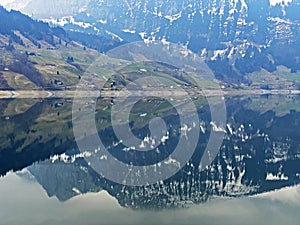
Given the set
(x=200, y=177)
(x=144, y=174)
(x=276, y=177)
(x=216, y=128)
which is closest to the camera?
(x=200, y=177)

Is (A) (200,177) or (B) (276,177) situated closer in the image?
(A) (200,177)

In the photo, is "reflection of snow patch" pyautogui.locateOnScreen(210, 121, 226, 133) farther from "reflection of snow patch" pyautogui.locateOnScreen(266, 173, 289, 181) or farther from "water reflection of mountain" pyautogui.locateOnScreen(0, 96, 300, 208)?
"reflection of snow patch" pyautogui.locateOnScreen(266, 173, 289, 181)

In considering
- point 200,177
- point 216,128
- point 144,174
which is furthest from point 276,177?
point 216,128

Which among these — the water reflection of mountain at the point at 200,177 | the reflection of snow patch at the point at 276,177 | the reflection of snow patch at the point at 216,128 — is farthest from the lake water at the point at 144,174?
the reflection of snow patch at the point at 216,128

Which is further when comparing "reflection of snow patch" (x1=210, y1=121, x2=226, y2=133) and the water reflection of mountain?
"reflection of snow patch" (x1=210, y1=121, x2=226, y2=133)

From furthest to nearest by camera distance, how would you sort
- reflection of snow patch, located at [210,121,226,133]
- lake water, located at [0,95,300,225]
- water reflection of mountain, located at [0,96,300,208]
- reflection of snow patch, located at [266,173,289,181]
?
reflection of snow patch, located at [210,121,226,133] → reflection of snow patch, located at [266,173,289,181] → water reflection of mountain, located at [0,96,300,208] → lake water, located at [0,95,300,225]

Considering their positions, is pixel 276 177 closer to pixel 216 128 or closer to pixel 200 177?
pixel 200 177

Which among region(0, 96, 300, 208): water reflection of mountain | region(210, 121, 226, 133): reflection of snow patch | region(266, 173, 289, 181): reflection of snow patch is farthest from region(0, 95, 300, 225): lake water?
region(210, 121, 226, 133): reflection of snow patch
